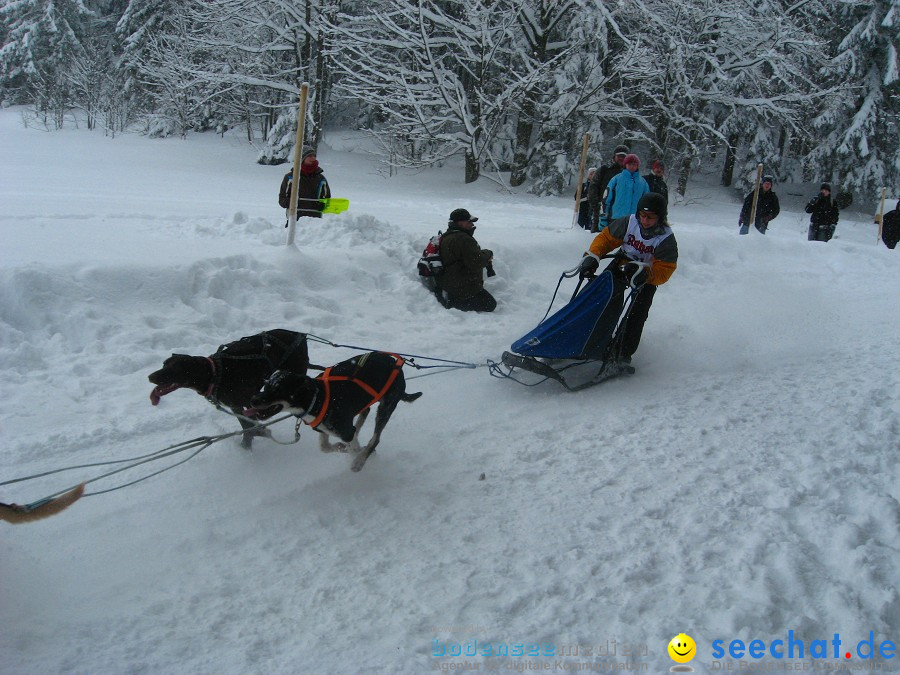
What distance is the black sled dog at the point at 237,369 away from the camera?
3.30 metres

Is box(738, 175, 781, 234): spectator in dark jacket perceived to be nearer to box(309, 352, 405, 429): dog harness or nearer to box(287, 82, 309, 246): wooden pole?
box(287, 82, 309, 246): wooden pole

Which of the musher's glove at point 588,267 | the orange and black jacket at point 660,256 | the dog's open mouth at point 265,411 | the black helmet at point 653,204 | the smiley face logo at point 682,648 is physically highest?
the black helmet at point 653,204

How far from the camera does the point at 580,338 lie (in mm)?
5301

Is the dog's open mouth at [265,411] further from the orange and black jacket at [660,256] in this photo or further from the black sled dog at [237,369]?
the orange and black jacket at [660,256]

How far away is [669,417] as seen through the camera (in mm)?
4820

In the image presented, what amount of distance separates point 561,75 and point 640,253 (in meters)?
14.2

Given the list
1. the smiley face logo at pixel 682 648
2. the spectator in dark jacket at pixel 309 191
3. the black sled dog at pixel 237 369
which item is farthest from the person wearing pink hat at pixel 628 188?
the smiley face logo at pixel 682 648

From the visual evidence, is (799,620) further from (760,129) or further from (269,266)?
(760,129)

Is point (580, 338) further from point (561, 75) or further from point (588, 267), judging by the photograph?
point (561, 75)

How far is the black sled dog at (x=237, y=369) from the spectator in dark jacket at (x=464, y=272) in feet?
10.0

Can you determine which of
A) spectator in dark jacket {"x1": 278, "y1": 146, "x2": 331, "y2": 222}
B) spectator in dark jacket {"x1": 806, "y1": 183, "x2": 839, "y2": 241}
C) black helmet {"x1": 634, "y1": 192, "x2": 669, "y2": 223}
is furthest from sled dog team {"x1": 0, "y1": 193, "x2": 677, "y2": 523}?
spectator in dark jacket {"x1": 806, "y1": 183, "x2": 839, "y2": 241}

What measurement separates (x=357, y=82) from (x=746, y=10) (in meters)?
11.6

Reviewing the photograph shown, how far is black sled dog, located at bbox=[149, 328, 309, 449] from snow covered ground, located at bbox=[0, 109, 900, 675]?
471mm

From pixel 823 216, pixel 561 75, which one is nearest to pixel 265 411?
pixel 823 216
